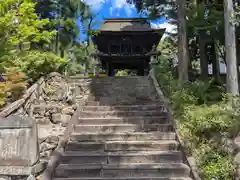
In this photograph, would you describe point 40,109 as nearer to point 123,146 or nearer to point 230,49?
point 123,146

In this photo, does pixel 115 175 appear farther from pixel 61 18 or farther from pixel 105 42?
pixel 61 18

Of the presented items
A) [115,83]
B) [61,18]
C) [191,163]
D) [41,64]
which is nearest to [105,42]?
[61,18]

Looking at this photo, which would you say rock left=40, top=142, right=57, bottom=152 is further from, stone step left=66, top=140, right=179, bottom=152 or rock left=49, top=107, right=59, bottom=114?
rock left=49, top=107, right=59, bottom=114

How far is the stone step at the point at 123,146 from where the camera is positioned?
5137 millimetres

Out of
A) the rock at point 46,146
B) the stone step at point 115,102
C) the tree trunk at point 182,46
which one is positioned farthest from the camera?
the tree trunk at point 182,46

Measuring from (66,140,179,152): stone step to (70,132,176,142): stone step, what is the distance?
0.76 ft

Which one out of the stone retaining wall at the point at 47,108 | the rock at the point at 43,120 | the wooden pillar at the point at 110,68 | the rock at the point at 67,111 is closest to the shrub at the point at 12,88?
the stone retaining wall at the point at 47,108

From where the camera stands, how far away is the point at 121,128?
5.87 m

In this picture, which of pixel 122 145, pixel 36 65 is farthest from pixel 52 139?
pixel 36 65

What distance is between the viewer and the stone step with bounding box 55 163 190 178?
4434mm

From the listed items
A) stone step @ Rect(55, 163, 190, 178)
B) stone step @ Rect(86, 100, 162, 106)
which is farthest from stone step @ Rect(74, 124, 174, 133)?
stone step @ Rect(86, 100, 162, 106)

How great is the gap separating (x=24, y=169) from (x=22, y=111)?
144 inches

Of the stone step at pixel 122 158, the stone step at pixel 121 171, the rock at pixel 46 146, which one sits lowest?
the stone step at pixel 121 171

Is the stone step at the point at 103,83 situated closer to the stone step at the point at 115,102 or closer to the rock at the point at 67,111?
the stone step at the point at 115,102
